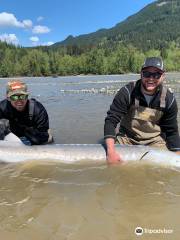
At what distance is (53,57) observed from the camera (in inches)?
5172

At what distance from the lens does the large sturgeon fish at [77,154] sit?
5.59 meters

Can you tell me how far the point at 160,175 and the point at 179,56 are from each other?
117 m

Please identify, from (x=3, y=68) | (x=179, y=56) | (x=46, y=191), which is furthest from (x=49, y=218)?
(x=3, y=68)

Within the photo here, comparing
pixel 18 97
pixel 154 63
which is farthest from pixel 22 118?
pixel 154 63

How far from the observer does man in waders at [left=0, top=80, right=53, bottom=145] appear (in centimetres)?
640

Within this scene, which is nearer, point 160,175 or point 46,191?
point 46,191

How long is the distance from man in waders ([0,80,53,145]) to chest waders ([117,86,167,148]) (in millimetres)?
1352

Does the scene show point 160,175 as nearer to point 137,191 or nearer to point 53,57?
point 137,191

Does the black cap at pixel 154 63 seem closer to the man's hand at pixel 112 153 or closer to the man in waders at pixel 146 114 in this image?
the man in waders at pixel 146 114

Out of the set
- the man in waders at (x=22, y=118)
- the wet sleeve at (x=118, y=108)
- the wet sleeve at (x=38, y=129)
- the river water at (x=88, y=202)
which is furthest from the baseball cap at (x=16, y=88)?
the wet sleeve at (x=118, y=108)

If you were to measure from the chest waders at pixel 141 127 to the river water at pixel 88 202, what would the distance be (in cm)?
102

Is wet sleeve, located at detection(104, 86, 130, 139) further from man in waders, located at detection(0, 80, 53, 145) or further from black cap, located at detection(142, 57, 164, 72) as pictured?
man in waders, located at detection(0, 80, 53, 145)

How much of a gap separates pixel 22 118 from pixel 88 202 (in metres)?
3.04

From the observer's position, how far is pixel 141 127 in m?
6.42
